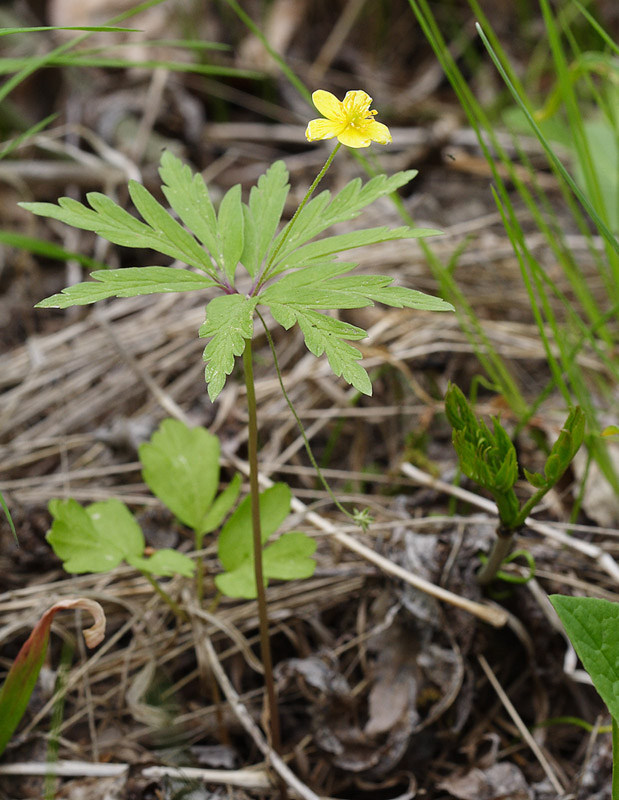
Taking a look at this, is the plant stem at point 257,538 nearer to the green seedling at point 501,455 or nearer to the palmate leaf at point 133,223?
the palmate leaf at point 133,223

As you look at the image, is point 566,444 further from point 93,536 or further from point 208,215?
point 93,536

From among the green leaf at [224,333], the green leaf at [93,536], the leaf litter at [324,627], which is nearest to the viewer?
the green leaf at [224,333]

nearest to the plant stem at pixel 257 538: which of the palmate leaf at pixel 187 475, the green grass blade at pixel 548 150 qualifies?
the palmate leaf at pixel 187 475

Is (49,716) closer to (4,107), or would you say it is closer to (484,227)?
(484,227)

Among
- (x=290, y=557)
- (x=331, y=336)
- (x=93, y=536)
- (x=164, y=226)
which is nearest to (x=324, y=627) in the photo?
(x=290, y=557)

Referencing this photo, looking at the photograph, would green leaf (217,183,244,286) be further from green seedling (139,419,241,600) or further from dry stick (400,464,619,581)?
dry stick (400,464,619,581)

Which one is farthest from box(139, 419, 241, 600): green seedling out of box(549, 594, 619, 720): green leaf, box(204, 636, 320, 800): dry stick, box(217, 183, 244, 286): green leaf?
box(549, 594, 619, 720): green leaf
